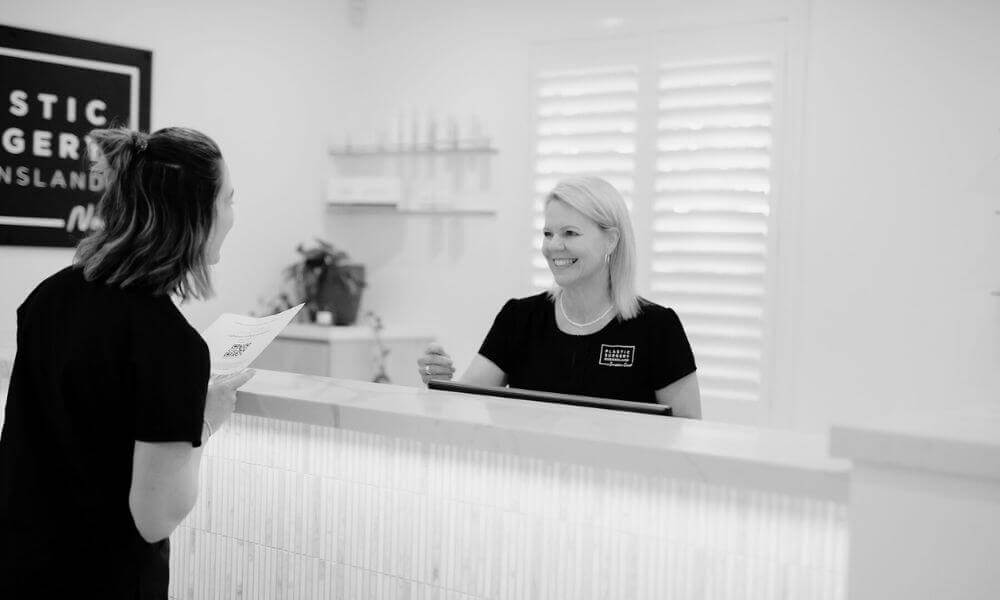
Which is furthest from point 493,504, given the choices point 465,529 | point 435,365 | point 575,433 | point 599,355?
point 599,355

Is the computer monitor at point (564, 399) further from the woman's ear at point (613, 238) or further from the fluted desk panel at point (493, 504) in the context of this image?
the woman's ear at point (613, 238)

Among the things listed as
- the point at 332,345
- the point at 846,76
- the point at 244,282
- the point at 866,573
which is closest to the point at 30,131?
the point at 244,282

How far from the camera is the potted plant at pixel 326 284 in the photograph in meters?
4.91

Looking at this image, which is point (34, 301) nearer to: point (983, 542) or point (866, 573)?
point (866, 573)

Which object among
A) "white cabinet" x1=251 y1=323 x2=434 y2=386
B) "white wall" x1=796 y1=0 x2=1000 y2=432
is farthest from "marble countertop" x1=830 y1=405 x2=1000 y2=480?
"white cabinet" x1=251 y1=323 x2=434 y2=386

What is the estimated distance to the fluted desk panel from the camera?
1.32m

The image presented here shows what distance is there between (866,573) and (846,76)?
3.19 metres

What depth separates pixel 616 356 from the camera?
8.59ft

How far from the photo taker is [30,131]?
4.11 m

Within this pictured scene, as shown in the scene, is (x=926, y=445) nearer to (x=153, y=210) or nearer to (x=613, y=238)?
(x=153, y=210)

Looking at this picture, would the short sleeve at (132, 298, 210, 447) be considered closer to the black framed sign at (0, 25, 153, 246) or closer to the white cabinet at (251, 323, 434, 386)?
the black framed sign at (0, 25, 153, 246)

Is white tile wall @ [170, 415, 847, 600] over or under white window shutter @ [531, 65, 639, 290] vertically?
under

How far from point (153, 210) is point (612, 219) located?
1551 mm

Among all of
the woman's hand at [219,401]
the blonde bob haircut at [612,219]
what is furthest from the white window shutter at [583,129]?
the woman's hand at [219,401]
